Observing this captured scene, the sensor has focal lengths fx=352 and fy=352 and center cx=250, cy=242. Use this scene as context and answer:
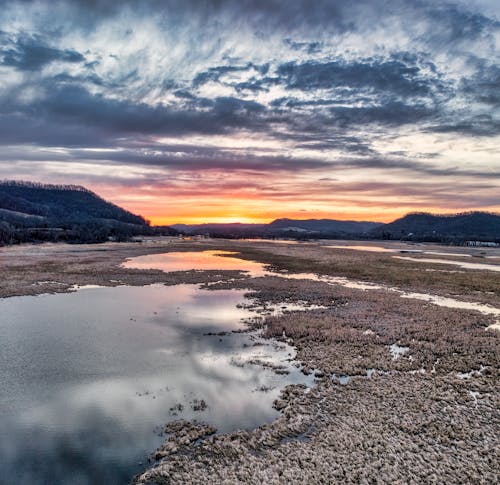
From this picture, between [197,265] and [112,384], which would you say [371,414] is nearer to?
[112,384]

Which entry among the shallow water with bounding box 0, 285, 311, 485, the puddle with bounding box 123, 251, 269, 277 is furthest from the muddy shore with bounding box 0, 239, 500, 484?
the puddle with bounding box 123, 251, 269, 277

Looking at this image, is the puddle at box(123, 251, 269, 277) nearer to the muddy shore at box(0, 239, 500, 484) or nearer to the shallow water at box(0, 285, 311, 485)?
the shallow water at box(0, 285, 311, 485)

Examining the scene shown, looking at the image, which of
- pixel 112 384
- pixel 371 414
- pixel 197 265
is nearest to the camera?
pixel 371 414

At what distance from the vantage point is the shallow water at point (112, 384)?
1205 centimetres

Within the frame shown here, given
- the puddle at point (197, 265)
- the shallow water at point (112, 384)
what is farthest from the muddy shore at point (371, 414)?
the puddle at point (197, 265)

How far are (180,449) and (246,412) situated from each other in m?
3.50

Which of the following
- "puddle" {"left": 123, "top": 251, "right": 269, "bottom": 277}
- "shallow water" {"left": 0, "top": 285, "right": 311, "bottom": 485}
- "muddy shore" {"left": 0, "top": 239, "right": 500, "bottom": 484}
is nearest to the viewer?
"muddy shore" {"left": 0, "top": 239, "right": 500, "bottom": 484}

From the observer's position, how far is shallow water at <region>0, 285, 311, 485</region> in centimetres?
1205

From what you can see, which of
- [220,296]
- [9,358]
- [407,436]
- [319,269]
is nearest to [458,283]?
[319,269]

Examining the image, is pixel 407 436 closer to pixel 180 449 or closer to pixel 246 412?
pixel 246 412

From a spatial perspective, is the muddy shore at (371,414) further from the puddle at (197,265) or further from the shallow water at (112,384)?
the puddle at (197,265)

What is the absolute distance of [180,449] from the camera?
1242 centimetres

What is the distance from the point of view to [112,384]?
17438 millimetres

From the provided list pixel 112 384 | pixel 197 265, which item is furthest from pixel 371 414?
pixel 197 265
